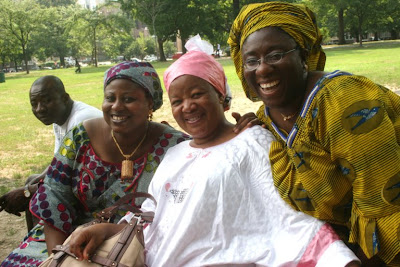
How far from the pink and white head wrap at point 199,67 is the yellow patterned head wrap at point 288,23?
259 mm

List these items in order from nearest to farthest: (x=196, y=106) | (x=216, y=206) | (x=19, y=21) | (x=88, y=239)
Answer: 1. (x=216, y=206)
2. (x=88, y=239)
3. (x=196, y=106)
4. (x=19, y=21)

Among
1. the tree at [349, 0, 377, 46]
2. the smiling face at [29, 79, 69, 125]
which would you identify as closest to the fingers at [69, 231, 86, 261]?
the smiling face at [29, 79, 69, 125]

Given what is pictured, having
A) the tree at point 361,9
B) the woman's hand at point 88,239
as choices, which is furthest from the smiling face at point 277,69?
the tree at point 361,9

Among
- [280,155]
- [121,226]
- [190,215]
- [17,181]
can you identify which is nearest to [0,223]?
[17,181]

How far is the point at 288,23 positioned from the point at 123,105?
4.08 feet

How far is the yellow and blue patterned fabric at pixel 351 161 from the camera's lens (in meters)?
1.56

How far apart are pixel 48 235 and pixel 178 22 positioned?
127ft

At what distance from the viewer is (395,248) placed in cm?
162

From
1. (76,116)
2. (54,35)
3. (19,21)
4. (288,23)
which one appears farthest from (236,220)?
(54,35)

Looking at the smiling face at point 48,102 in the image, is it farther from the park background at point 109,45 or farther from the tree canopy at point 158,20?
the tree canopy at point 158,20

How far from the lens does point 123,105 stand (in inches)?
104

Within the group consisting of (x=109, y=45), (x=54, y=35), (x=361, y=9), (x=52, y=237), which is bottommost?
(x=52, y=237)

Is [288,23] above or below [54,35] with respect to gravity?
below

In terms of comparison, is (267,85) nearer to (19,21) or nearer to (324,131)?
(324,131)
